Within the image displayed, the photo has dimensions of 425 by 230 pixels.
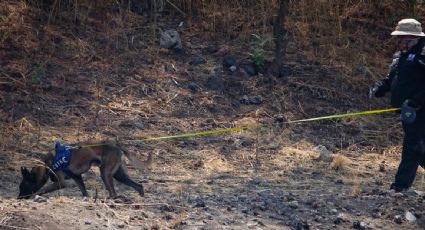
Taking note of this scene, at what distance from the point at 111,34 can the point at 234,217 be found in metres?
6.79

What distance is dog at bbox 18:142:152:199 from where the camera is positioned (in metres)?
9.08

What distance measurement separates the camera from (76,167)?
915 centimetres

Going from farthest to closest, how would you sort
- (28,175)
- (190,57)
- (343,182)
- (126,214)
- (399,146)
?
(190,57) < (399,146) < (343,182) < (28,175) < (126,214)

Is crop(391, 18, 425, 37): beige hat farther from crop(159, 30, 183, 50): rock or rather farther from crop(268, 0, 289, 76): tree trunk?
crop(159, 30, 183, 50): rock

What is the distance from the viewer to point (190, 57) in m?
13.7

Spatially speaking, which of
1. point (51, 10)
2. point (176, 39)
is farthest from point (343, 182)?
point (51, 10)

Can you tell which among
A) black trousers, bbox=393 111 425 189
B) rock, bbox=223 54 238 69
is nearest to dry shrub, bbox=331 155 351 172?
black trousers, bbox=393 111 425 189

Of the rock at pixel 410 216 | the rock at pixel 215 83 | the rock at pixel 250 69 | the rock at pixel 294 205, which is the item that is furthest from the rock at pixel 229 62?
the rock at pixel 410 216

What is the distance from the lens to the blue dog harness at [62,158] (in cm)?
907

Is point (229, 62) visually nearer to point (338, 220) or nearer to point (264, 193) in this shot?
point (264, 193)

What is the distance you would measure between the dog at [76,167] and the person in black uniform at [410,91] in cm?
288

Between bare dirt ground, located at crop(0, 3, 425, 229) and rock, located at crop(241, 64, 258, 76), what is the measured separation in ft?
0.77

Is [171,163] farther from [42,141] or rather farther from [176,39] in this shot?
[176,39]

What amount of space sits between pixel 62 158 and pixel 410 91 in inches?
149
